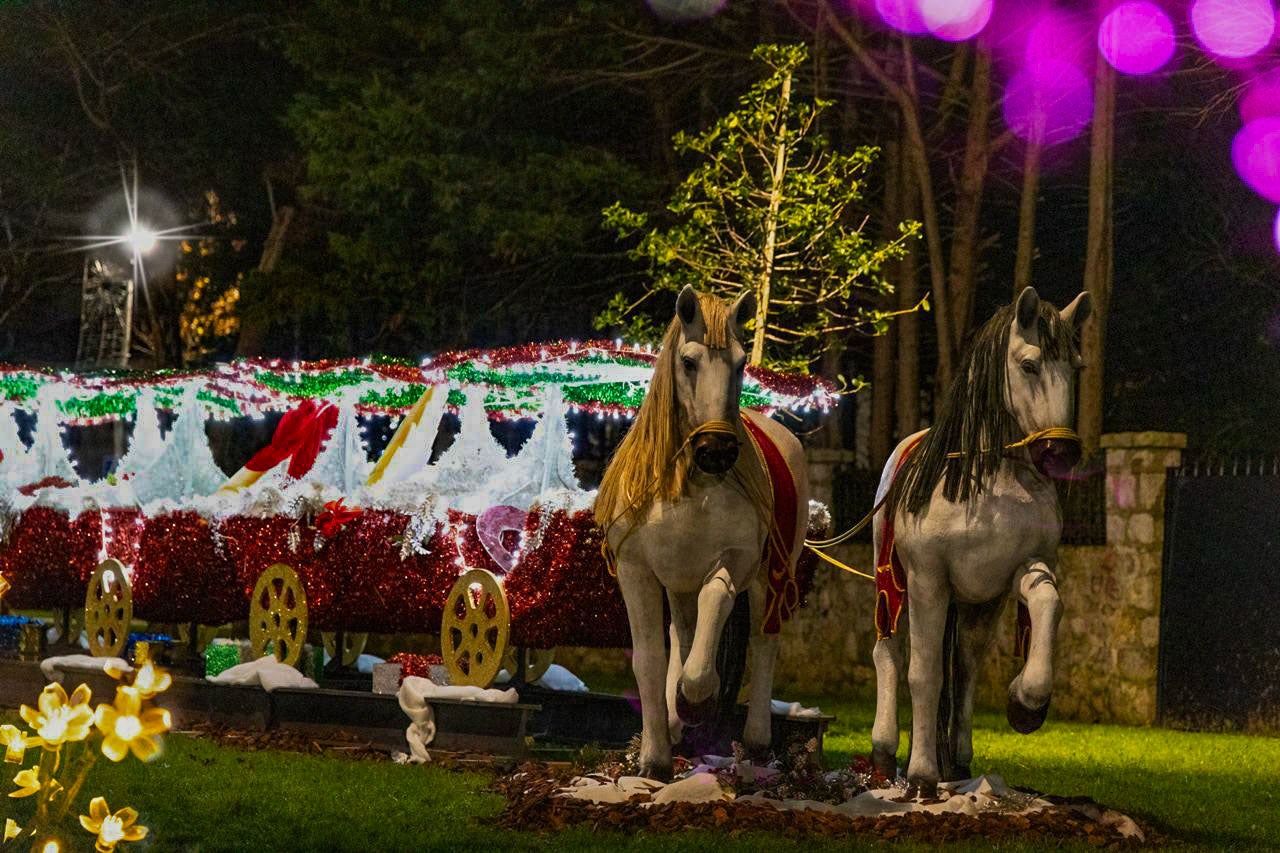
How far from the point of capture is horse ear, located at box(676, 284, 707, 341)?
832 centimetres

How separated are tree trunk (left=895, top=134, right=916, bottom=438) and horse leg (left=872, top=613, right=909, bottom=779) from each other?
1146 cm

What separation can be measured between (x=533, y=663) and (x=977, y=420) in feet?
21.1

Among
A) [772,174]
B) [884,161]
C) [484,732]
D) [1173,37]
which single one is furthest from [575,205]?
[484,732]

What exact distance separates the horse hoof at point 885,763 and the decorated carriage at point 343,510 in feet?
6.47

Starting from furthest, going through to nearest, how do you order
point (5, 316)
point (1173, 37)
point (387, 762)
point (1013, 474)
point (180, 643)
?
point (5, 316), point (1173, 37), point (180, 643), point (387, 762), point (1013, 474)

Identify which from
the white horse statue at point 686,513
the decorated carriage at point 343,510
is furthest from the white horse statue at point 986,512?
the decorated carriage at point 343,510

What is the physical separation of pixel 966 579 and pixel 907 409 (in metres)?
12.4

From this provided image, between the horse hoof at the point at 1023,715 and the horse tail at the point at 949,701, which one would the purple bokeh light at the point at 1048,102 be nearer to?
the horse tail at the point at 949,701

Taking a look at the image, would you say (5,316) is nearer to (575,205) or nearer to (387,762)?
(575,205)

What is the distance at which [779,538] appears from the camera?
9.19m

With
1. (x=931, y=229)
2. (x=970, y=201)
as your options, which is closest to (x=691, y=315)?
(x=931, y=229)

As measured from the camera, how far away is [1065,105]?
22297 mm

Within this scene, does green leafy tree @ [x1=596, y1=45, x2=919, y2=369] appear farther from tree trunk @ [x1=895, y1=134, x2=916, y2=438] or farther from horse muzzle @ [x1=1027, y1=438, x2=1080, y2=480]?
horse muzzle @ [x1=1027, y1=438, x2=1080, y2=480]

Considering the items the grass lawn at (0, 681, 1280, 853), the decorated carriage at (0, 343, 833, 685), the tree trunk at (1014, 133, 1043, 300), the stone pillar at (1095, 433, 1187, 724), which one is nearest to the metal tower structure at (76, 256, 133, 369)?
the decorated carriage at (0, 343, 833, 685)
